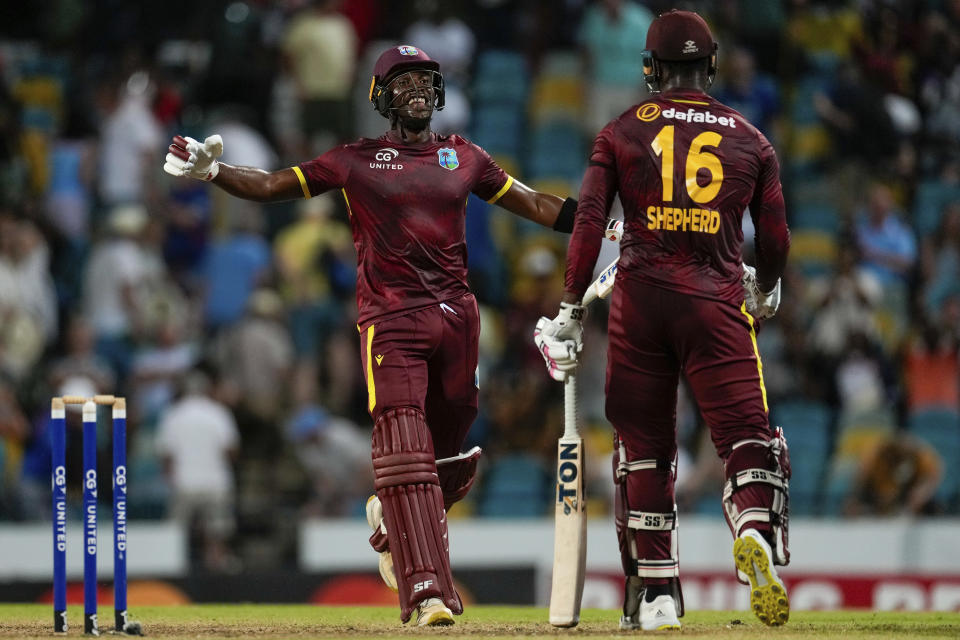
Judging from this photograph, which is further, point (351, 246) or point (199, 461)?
point (351, 246)

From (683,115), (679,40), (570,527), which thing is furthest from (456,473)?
(679,40)

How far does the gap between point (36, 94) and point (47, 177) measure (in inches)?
56.4

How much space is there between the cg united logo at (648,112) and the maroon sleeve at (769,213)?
0.52 metres

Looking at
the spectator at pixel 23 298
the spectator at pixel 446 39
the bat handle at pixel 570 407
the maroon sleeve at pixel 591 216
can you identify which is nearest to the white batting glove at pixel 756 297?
the maroon sleeve at pixel 591 216

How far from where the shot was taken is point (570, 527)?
26.6 feet

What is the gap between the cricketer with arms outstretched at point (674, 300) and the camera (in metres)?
7.80

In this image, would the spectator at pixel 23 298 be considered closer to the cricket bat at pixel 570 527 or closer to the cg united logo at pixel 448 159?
the cg united logo at pixel 448 159

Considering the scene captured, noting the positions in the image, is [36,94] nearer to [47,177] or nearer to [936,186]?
[47,177]

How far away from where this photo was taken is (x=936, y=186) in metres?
17.1

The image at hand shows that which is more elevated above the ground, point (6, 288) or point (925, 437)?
point (6, 288)

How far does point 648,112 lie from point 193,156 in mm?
2226

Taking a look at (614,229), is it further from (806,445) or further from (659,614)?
(806,445)

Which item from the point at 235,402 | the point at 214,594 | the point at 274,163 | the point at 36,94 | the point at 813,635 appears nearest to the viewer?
the point at 813,635

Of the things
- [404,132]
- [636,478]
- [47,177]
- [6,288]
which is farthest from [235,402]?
[636,478]
